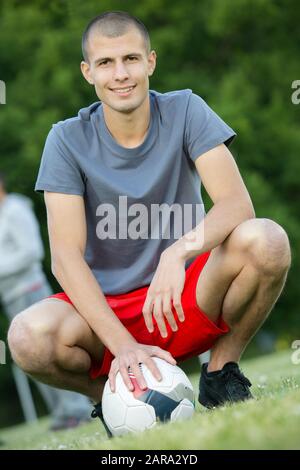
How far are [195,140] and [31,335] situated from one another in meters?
A: 1.02

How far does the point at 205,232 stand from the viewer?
3.96m

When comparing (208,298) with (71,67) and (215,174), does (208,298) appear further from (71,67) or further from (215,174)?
(71,67)

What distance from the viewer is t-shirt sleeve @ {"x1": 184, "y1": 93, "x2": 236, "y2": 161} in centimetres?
418

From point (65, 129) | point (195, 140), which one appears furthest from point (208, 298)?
point (65, 129)

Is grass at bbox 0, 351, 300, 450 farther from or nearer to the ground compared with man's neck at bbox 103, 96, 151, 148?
nearer to the ground

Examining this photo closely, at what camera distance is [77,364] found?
4.15 metres

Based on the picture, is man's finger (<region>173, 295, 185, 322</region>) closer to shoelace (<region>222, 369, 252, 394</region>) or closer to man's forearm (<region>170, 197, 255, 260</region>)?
man's forearm (<region>170, 197, 255, 260</region>)

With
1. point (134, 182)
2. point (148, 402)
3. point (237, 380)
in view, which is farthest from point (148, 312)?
point (134, 182)

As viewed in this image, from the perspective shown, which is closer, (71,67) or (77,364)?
(77,364)

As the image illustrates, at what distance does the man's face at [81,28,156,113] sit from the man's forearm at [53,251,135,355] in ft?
2.19

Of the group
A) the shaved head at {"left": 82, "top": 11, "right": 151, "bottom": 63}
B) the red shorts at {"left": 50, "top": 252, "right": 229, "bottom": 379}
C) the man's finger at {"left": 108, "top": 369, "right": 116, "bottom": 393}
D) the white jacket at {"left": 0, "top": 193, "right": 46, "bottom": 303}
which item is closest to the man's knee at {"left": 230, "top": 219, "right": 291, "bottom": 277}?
the red shorts at {"left": 50, "top": 252, "right": 229, "bottom": 379}

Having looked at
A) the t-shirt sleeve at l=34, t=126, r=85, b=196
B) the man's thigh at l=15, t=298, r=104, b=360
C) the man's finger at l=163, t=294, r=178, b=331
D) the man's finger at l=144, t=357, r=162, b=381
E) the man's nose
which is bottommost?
the man's finger at l=144, t=357, r=162, b=381

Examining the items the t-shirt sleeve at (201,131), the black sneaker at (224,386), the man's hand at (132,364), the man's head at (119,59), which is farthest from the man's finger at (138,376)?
the man's head at (119,59)

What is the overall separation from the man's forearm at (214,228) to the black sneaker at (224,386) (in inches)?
22.2
